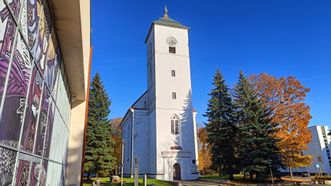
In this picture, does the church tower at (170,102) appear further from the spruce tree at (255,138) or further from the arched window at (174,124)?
the spruce tree at (255,138)

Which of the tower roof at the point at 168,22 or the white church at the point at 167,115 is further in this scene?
the tower roof at the point at 168,22

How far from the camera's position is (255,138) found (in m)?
19.3

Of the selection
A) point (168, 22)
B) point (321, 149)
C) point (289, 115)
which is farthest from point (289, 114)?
point (321, 149)

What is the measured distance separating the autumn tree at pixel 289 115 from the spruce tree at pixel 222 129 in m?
3.69

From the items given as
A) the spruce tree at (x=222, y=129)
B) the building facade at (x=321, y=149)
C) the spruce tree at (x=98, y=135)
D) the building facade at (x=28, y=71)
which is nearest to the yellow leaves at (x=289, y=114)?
the spruce tree at (x=222, y=129)

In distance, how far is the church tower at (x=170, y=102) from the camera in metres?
23.8

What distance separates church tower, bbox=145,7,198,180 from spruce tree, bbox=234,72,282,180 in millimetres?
5832

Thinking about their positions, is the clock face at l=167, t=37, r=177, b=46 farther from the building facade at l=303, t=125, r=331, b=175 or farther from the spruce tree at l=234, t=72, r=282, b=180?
the building facade at l=303, t=125, r=331, b=175

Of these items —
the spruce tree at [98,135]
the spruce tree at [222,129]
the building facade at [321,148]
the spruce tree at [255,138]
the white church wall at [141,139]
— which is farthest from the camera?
the building facade at [321,148]

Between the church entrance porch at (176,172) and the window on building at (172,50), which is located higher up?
the window on building at (172,50)

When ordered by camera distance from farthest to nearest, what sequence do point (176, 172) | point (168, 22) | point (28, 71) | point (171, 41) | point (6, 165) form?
1. point (168, 22)
2. point (171, 41)
3. point (176, 172)
4. point (28, 71)
5. point (6, 165)

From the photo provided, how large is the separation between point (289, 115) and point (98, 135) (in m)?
17.8

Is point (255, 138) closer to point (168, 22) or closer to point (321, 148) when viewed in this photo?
point (168, 22)

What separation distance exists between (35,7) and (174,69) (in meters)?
24.5
